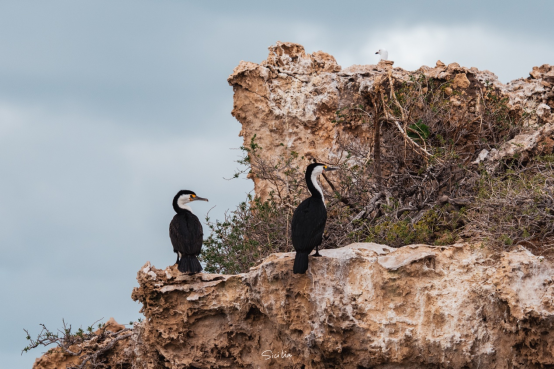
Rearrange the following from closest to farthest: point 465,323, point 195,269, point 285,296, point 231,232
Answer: point 465,323
point 285,296
point 195,269
point 231,232

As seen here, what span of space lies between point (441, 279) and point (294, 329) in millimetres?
1857

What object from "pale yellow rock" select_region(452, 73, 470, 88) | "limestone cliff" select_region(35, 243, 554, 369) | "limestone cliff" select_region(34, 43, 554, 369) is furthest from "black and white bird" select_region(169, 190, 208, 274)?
"pale yellow rock" select_region(452, 73, 470, 88)

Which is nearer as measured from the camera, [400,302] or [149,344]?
[400,302]

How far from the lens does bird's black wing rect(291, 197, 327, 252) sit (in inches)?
332

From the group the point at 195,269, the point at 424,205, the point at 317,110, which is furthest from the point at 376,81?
the point at 195,269

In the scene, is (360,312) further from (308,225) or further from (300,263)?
(308,225)

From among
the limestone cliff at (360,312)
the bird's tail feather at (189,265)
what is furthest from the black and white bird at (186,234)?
the limestone cliff at (360,312)

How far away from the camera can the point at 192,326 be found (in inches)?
377

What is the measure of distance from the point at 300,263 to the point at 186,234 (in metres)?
2.10

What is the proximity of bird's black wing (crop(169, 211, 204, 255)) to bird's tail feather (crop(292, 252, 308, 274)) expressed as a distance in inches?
71.9

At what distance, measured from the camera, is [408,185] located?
12461 millimetres

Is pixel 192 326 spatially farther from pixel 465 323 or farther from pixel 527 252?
pixel 527 252

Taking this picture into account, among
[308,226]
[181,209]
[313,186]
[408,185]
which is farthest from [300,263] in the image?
[408,185]

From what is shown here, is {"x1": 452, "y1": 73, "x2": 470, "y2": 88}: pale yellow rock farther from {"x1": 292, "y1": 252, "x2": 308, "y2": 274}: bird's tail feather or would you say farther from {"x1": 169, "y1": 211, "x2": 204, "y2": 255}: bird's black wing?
{"x1": 292, "y1": 252, "x2": 308, "y2": 274}: bird's tail feather
